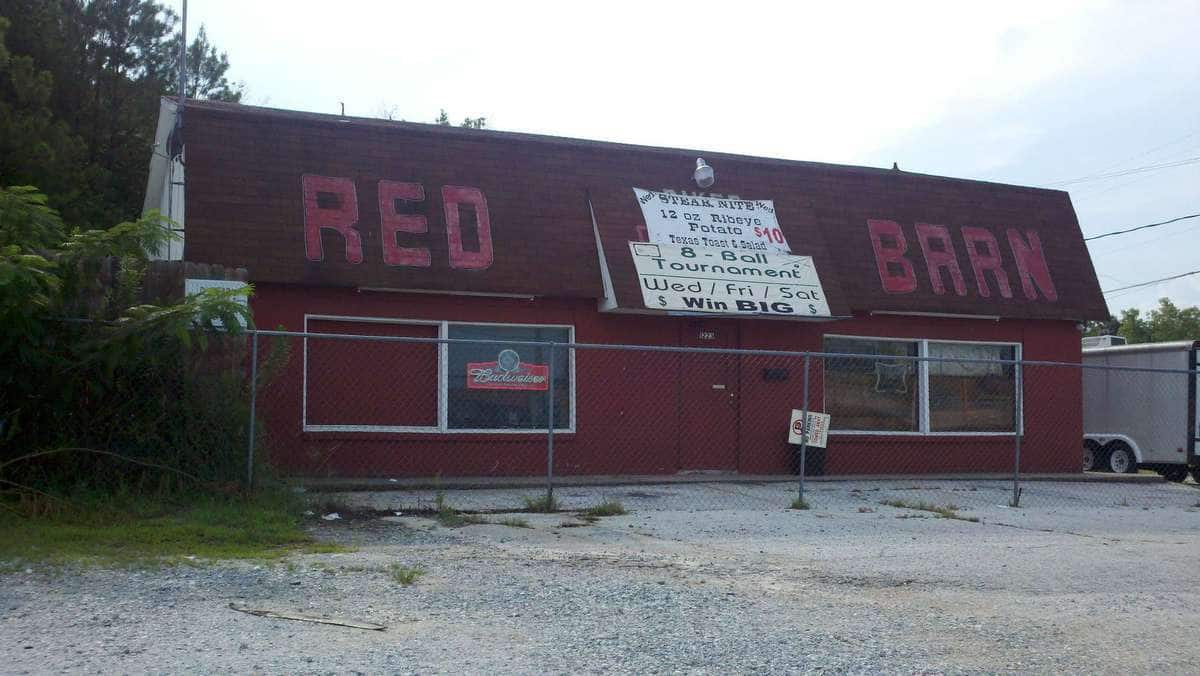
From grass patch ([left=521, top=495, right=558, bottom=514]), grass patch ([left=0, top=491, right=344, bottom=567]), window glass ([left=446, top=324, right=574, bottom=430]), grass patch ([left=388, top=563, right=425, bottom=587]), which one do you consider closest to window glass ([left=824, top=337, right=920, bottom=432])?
window glass ([left=446, top=324, right=574, bottom=430])

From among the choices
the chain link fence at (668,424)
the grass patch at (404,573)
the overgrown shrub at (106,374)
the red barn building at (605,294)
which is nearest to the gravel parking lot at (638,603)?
the grass patch at (404,573)

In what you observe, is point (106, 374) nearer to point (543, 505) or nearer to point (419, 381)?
point (543, 505)

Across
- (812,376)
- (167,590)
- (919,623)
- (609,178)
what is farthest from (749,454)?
(167,590)

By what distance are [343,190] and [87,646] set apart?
9.79 metres

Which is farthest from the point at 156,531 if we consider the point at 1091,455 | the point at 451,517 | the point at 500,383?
the point at 1091,455

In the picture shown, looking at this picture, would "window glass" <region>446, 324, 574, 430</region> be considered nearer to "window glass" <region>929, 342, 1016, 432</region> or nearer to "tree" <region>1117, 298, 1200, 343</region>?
"window glass" <region>929, 342, 1016, 432</region>

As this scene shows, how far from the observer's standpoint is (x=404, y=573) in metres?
7.39

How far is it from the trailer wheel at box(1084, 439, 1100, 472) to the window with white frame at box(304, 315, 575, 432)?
13.2 m

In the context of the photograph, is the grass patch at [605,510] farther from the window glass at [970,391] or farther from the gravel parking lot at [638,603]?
the window glass at [970,391]

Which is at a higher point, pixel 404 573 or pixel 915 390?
pixel 915 390

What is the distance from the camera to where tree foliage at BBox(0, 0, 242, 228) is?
23.3m

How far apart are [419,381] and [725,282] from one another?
181 inches

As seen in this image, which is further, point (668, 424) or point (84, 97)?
point (84, 97)

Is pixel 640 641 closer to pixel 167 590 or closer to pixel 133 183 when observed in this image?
pixel 167 590
